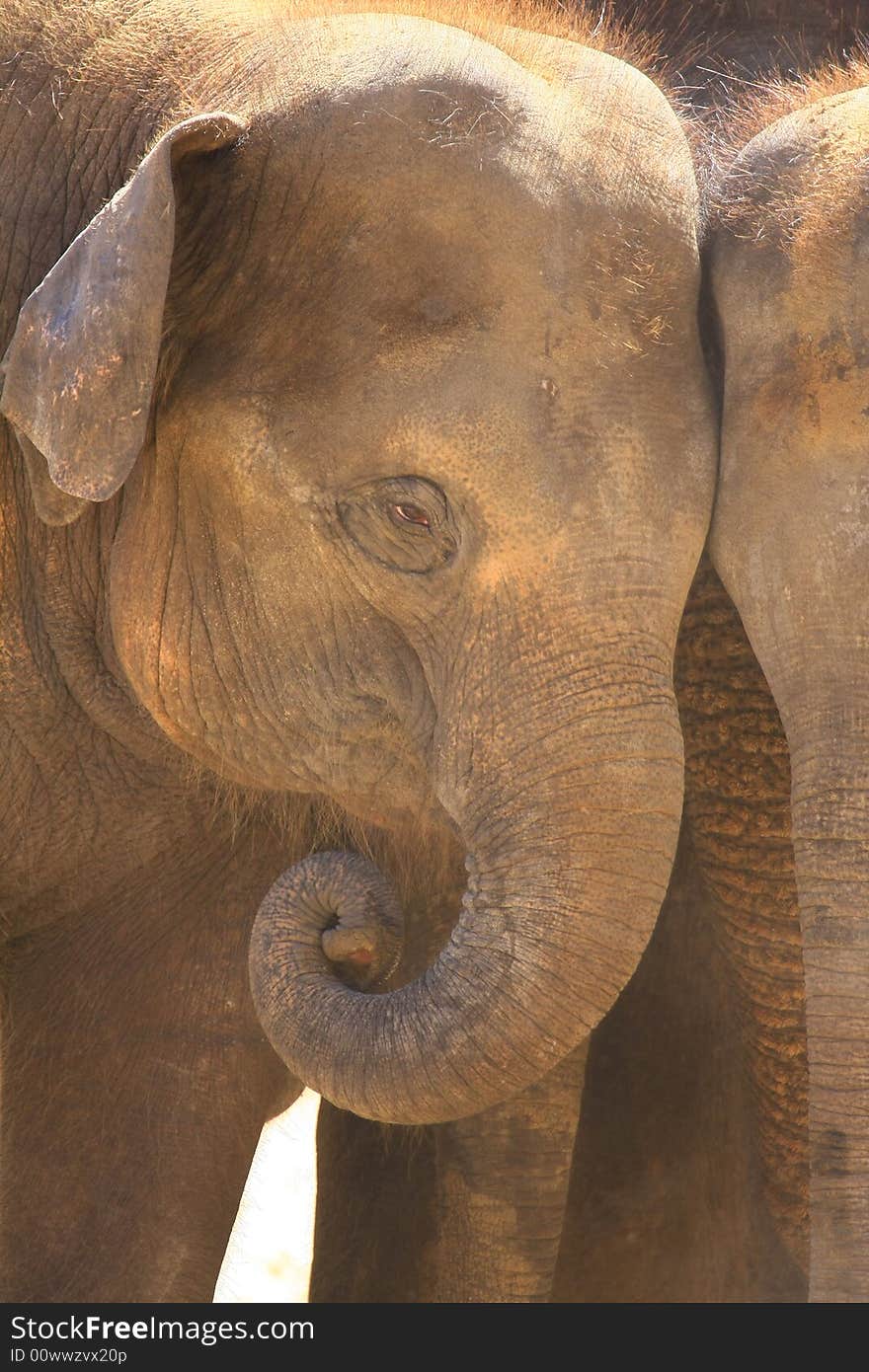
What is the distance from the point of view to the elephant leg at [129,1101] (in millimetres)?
3613

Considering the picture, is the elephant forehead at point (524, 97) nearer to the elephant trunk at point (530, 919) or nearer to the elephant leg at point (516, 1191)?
the elephant trunk at point (530, 919)

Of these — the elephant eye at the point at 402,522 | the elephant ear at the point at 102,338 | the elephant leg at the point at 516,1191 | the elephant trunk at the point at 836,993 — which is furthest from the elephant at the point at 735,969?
the elephant ear at the point at 102,338

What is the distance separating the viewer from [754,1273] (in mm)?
3945

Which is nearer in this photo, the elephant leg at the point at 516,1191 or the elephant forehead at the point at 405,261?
the elephant forehead at the point at 405,261

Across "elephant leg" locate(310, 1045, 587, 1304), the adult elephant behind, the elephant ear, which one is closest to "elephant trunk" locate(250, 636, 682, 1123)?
the adult elephant behind

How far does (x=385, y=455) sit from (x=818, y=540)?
497mm

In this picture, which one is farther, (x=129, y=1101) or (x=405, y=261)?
(x=129, y=1101)

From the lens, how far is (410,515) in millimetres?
2969

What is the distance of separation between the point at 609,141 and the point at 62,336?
67 centimetres

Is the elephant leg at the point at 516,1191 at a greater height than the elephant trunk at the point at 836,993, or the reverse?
the elephant trunk at the point at 836,993

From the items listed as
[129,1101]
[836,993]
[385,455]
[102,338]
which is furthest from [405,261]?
[129,1101]

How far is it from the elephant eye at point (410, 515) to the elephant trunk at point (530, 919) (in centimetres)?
25

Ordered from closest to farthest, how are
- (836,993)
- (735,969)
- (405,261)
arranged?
(836,993) < (405,261) < (735,969)

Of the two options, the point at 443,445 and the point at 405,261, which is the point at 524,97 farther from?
the point at 443,445
